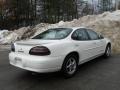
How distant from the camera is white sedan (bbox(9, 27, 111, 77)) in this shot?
459cm

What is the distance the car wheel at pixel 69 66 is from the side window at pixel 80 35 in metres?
0.63

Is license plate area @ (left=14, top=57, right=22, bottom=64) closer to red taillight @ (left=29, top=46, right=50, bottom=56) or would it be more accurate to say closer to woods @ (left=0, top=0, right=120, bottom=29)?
red taillight @ (left=29, top=46, right=50, bottom=56)

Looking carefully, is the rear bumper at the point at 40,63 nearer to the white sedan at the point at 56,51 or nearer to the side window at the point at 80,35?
the white sedan at the point at 56,51

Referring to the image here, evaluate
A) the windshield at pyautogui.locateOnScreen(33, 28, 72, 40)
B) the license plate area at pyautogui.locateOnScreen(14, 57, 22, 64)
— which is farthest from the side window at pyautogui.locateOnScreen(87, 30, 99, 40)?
the license plate area at pyautogui.locateOnScreen(14, 57, 22, 64)

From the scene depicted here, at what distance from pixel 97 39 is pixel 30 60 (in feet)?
9.99

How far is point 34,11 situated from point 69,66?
30752mm

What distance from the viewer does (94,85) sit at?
183 inches

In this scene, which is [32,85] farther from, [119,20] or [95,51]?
[119,20]

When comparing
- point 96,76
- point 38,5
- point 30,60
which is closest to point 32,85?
point 30,60

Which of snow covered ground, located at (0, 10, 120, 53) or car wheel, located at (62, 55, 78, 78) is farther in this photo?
snow covered ground, located at (0, 10, 120, 53)

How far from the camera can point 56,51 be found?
186 inches

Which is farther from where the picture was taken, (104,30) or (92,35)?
(104,30)

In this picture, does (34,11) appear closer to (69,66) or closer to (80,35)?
(80,35)

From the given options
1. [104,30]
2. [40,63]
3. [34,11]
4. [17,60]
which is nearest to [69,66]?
[40,63]
